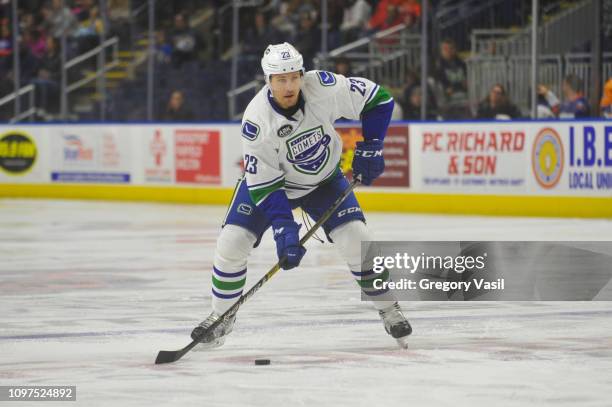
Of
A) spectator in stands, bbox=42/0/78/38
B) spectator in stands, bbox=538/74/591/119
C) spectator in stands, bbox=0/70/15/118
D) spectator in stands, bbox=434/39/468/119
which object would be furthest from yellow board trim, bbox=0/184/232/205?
spectator in stands, bbox=538/74/591/119

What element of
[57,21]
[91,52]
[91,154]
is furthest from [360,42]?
[57,21]

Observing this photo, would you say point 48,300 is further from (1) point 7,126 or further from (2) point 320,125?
(1) point 7,126

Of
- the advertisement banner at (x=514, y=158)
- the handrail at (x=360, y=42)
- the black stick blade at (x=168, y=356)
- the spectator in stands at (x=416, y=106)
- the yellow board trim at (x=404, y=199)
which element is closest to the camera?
the black stick blade at (x=168, y=356)

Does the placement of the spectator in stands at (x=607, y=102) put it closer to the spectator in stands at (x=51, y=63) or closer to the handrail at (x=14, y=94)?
the spectator in stands at (x=51, y=63)

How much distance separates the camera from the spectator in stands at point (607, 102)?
13.9m

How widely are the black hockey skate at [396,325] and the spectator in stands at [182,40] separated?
1384 cm

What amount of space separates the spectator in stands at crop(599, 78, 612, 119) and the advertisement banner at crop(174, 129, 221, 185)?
5422mm

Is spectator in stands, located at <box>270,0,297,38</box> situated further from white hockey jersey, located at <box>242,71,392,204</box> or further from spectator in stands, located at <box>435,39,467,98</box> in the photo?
white hockey jersey, located at <box>242,71,392,204</box>

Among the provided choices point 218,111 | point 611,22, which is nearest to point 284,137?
point 611,22

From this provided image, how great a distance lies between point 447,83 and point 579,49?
1.55 m

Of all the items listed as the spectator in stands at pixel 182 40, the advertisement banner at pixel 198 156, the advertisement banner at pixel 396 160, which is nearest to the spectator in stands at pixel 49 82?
the spectator in stands at pixel 182 40

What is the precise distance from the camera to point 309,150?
609 centimetres

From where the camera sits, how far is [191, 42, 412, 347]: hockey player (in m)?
5.96

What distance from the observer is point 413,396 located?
196 inches
